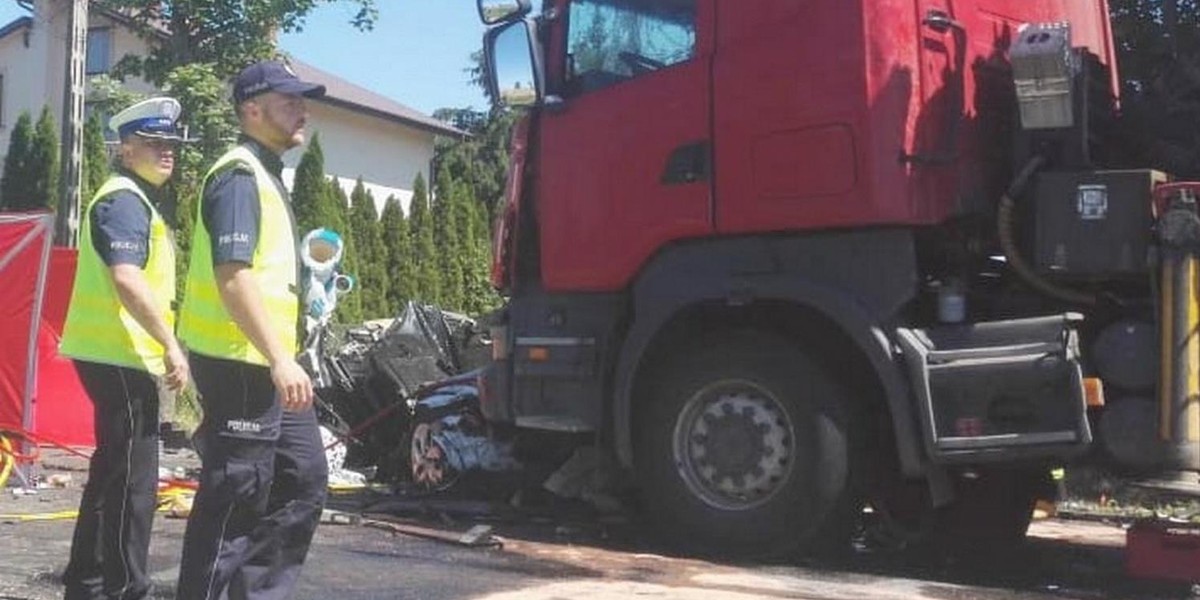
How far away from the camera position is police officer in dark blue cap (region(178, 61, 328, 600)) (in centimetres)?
416

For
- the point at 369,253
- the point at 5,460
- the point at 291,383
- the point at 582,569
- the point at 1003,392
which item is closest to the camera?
the point at 291,383

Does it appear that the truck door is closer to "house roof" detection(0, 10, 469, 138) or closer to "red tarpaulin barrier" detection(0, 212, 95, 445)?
"red tarpaulin barrier" detection(0, 212, 95, 445)

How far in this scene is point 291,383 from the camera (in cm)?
406

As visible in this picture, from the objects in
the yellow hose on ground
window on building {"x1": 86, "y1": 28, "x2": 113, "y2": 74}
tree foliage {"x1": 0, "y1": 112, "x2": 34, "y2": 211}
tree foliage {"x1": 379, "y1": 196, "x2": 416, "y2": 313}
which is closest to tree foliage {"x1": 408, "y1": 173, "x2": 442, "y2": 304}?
tree foliage {"x1": 379, "y1": 196, "x2": 416, "y2": 313}

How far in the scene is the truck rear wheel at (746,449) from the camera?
6547 millimetres

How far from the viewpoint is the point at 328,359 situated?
1048 cm

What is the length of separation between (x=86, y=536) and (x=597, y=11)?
3798 mm

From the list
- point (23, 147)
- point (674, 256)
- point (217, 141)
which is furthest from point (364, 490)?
point (23, 147)

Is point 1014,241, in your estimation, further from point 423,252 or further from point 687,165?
point 423,252

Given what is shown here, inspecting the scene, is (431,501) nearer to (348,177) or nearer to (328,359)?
(328,359)

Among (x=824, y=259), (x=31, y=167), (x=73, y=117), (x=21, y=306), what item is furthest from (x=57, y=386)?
(x=31, y=167)

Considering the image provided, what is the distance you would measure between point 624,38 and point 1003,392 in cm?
256

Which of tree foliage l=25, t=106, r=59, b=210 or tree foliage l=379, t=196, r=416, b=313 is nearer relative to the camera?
tree foliage l=25, t=106, r=59, b=210

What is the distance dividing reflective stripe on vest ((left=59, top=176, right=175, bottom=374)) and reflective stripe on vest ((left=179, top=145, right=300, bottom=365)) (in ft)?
2.24
